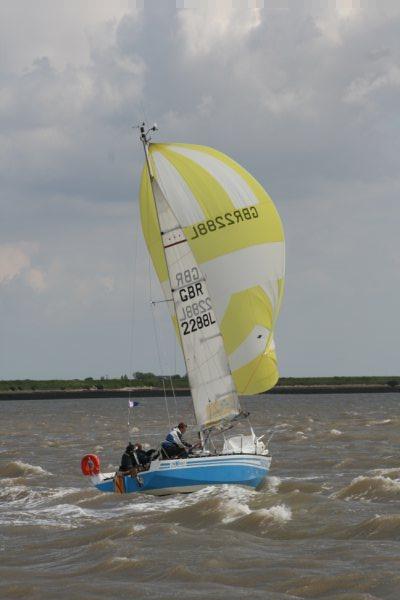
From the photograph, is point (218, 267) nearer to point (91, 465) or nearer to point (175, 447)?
point (175, 447)

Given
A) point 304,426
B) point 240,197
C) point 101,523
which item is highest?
point 240,197

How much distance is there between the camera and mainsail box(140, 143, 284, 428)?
26.9 m

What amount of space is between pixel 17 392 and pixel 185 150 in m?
144

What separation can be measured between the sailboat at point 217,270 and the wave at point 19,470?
796 cm

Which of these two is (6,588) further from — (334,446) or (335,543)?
(334,446)

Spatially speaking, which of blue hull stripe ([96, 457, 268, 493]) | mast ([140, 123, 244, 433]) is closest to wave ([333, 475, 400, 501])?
blue hull stripe ([96, 457, 268, 493])

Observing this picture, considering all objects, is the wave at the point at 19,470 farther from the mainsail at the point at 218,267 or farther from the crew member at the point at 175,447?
the crew member at the point at 175,447

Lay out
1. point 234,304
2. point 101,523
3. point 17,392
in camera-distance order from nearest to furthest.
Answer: point 101,523
point 234,304
point 17,392

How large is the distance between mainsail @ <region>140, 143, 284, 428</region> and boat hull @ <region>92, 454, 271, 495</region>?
173cm

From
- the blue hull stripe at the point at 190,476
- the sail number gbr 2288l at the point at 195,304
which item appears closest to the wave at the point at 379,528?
the blue hull stripe at the point at 190,476

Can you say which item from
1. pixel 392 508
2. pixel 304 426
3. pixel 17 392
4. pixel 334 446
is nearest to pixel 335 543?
pixel 392 508

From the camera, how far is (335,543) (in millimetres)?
19062

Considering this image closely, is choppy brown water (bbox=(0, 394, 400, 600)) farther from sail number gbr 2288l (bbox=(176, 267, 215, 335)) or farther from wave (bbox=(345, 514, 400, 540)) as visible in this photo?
sail number gbr 2288l (bbox=(176, 267, 215, 335))

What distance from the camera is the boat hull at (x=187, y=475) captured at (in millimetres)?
24969
